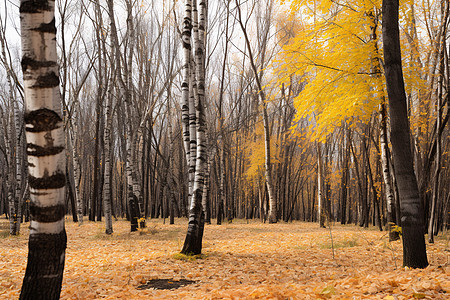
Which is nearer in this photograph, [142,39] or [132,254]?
[132,254]

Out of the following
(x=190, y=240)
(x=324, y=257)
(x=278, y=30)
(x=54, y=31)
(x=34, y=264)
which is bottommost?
(x=324, y=257)

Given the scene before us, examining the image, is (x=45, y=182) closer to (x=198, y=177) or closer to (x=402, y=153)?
(x=198, y=177)

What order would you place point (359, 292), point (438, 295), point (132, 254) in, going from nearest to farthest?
1. point (438, 295)
2. point (359, 292)
3. point (132, 254)

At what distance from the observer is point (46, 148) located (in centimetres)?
231

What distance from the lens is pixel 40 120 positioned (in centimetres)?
231

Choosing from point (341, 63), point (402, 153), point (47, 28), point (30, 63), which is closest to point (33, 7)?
point (47, 28)

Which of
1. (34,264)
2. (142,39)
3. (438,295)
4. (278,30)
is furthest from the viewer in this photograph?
(278,30)

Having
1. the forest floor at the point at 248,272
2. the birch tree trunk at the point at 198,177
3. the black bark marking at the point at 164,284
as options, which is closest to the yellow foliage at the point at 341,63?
the birch tree trunk at the point at 198,177

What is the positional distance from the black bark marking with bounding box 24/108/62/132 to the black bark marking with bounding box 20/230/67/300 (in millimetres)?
817

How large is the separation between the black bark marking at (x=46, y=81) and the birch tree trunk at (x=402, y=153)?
4122mm

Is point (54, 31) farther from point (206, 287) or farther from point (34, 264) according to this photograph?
point (206, 287)

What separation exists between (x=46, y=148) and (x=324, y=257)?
525 cm

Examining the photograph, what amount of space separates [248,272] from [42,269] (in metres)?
3.17

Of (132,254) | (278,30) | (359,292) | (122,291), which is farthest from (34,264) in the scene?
(278,30)
